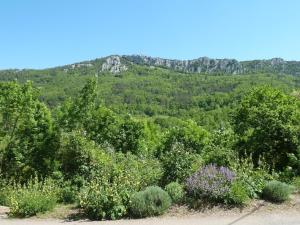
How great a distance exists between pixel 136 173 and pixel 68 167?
815 centimetres

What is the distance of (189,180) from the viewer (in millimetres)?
11711

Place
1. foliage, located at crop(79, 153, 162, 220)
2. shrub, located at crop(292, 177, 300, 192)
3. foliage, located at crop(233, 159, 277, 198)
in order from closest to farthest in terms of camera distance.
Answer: foliage, located at crop(79, 153, 162, 220), foliage, located at crop(233, 159, 277, 198), shrub, located at crop(292, 177, 300, 192)

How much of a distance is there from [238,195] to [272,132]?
4.58 m

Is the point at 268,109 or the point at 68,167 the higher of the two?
the point at 268,109

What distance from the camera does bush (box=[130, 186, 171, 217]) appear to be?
425 inches

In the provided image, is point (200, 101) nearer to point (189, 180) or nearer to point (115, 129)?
point (115, 129)

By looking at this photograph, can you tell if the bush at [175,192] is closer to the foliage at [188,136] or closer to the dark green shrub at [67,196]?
the dark green shrub at [67,196]

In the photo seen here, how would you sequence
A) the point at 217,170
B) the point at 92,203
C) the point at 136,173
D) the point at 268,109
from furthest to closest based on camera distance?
the point at 268,109
the point at 136,173
the point at 217,170
the point at 92,203

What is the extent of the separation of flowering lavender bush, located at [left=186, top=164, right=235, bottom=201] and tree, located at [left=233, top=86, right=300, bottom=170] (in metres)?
2.84

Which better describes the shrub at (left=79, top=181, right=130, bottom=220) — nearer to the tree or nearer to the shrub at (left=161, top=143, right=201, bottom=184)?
the shrub at (left=161, top=143, right=201, bottom=184)

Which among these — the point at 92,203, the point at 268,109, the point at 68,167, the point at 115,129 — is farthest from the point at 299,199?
the point at 115,129

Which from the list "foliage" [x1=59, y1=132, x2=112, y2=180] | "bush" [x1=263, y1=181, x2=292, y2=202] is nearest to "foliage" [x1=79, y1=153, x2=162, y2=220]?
"bush" [x1=263, y1=181, x2=292, y2=202]

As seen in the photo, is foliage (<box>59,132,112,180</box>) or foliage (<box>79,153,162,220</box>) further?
foliage (<box>59,132,112,180</box>)

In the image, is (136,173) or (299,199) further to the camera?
(136,173)
